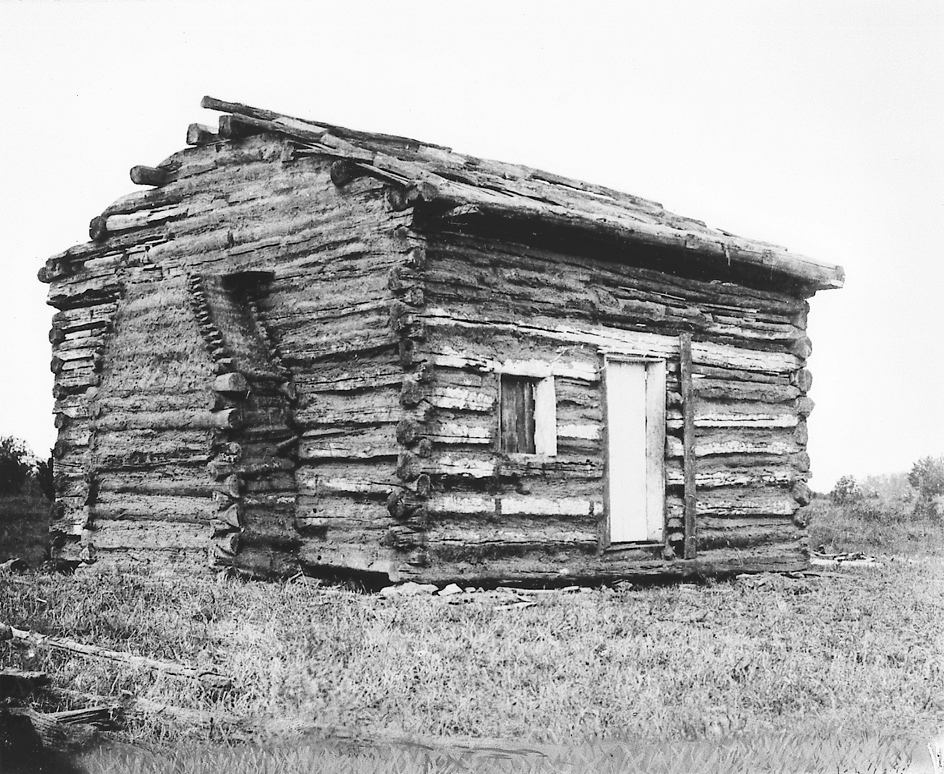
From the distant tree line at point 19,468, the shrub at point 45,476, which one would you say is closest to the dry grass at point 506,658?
the shrub at point 45,476

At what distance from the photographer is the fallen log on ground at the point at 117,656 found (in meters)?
7.27

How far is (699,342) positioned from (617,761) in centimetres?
931

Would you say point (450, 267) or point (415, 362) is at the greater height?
point (450, 267)

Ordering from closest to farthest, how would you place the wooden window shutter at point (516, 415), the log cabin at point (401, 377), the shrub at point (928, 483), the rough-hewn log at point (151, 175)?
the log cabin at point (401, 377) → the wooden window shutter at point (516, 415) → the rough-hewn log at point (151, 175) → the shrub at point (928, 483)

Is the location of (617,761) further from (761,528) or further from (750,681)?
(761,528)

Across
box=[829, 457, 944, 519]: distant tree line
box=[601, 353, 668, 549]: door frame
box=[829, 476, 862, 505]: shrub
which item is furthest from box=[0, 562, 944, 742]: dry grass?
box=[829, 476, 862, 505]: shrub

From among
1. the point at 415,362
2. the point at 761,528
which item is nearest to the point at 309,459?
the point at 415,362

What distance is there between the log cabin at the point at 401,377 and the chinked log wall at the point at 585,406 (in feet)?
0.11

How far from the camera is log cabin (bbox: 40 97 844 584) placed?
1198 centimetres

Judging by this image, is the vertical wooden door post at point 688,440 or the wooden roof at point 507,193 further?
the vertical wooden door post at point 688,440

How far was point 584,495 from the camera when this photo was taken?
518 inches

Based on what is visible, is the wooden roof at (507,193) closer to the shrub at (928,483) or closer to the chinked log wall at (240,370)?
the chinked log wall at (240,370)

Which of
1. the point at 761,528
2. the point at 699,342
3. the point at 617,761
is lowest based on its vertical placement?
the point at 617,761

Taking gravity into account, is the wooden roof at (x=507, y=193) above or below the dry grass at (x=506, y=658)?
above
